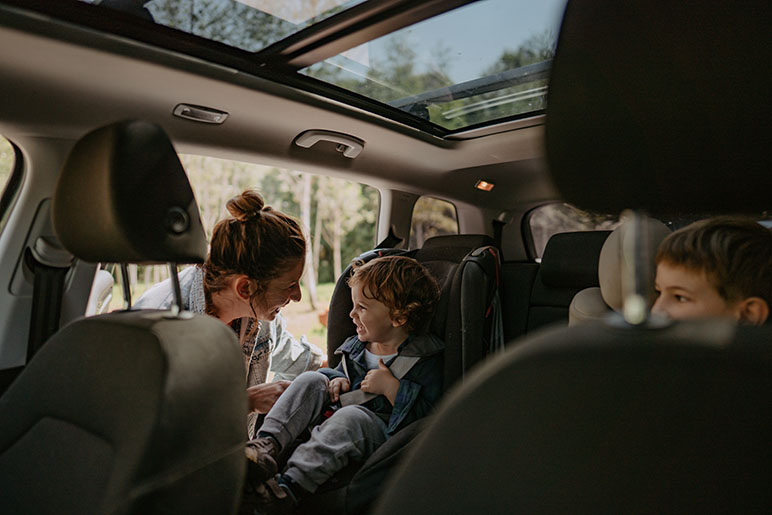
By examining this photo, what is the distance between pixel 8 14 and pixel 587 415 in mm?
1737

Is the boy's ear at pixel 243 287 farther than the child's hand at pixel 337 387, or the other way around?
the child's hand at pixel 337 387

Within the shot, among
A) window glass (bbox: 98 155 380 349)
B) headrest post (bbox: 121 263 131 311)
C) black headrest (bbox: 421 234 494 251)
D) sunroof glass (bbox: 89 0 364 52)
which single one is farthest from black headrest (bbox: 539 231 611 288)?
window glass (bbox: 98 155 380 349)

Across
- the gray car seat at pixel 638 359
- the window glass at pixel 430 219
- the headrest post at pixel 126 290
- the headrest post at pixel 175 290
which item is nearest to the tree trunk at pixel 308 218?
the window glass at pixel 430 219

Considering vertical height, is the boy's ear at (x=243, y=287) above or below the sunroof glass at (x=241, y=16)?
below

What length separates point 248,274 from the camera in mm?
2051

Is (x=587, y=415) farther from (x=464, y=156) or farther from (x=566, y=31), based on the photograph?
(x=464, y=156)

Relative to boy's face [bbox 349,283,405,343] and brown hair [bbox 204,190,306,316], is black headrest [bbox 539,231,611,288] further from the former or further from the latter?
brown hair [bbox 204,190,306,316]

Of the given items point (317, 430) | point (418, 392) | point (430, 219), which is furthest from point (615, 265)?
point (430, 219)

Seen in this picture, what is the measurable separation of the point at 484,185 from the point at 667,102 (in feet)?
10.5

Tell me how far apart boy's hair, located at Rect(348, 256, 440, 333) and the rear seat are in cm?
56

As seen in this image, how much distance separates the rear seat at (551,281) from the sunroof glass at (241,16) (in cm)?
150

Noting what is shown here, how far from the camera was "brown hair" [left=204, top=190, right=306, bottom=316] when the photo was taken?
80.1 inches

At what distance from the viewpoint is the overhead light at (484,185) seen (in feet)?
12.3

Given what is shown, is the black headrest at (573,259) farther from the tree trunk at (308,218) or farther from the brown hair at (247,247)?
the tree trunk at (308,218)
